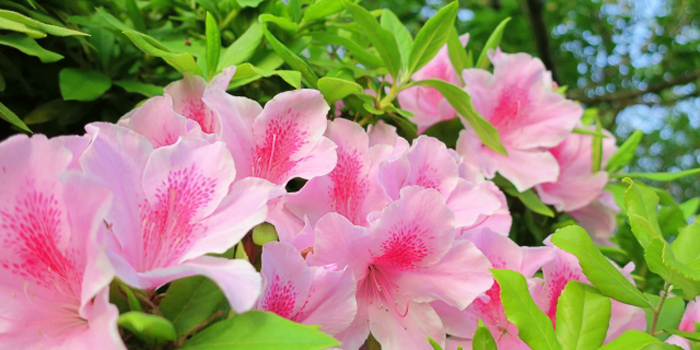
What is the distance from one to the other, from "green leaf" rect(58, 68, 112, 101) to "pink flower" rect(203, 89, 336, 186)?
257mm

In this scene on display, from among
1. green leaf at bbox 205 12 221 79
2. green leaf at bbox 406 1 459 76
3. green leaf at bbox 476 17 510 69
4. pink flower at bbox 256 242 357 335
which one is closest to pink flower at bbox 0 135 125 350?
pink flower at bbox 256 242 357 335

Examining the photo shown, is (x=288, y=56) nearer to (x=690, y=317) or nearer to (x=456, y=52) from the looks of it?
(x=456, y=52)

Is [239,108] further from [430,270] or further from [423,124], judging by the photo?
[423,124]

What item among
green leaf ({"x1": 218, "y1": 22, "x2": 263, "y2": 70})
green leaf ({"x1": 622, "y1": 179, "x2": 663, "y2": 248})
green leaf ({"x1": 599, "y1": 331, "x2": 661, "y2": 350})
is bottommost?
green leaf ({"x1": 599, "y1": 331, "x2": 661, "y2": 350})

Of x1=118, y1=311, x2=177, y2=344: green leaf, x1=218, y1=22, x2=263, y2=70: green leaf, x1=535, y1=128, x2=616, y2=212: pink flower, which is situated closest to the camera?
x1=118, y1=311, x2=177, y2=344: green leaf

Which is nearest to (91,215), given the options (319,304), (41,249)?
(41,249)

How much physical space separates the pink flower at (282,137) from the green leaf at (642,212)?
356 millimetres

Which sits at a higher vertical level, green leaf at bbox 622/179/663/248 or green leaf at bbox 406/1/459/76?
green leaf at bbox 406/1/459/76

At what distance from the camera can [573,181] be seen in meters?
1.03

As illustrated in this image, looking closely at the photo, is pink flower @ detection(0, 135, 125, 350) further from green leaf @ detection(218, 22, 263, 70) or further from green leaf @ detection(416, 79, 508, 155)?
green leaf @ detection(416, 79, 508, 155)

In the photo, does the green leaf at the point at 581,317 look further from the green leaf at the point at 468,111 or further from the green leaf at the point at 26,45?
the green leaf at the point at 26,45

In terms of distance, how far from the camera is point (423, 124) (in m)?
0.91

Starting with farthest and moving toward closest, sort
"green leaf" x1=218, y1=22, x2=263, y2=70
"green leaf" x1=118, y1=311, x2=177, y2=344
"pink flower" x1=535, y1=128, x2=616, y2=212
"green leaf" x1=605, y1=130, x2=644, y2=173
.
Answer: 1. "green leaf" x1=605, y1=130, x2=644, y2=173
2. "pink flower" x1=535, y1=128, x2=616, y2=212
3. "green leaf" x1=218, y1=22, x2=263, y2=70
4. "green leaf" x1=118, y1=311, x2=177, y2=344

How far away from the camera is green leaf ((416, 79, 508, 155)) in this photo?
0.76m
